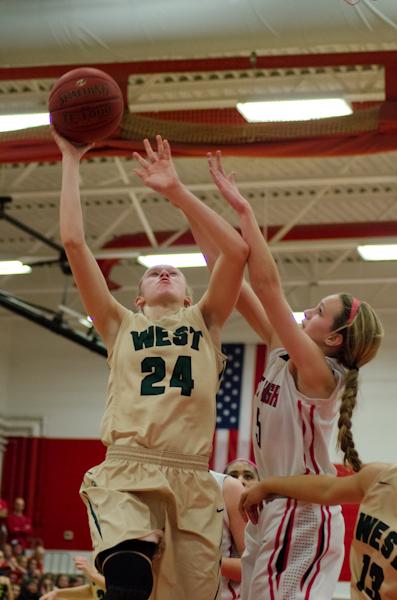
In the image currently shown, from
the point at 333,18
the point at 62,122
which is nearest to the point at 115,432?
the point at 62,122

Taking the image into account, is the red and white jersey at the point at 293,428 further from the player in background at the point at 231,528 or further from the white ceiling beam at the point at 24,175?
the white ceiling beam at the point at 24,175

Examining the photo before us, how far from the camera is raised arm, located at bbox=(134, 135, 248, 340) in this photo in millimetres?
4508

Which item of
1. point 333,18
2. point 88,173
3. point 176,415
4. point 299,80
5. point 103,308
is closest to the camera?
point 176,415

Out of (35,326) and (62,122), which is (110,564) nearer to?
(62,122)

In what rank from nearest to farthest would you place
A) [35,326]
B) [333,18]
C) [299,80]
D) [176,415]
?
1. [176,415]
2. [333,18]
3. [299,80]
4. [35,326]

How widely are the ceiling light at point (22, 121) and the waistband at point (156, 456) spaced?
8.31 meters

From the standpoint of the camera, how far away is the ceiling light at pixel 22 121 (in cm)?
1220

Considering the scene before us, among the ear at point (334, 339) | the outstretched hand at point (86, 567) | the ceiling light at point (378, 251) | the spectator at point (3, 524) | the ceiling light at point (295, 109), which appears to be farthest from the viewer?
the spectator at point (3, 524)

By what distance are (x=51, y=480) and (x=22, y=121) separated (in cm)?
1318

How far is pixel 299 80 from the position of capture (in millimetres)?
14336

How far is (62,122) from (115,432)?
1.50m

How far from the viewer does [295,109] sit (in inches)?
450

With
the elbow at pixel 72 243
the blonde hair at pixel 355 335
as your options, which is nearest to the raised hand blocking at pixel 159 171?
the elbow at pixel 72 243

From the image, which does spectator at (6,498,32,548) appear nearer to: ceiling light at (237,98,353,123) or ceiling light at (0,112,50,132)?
ceiling light at (0,112,50,132)
